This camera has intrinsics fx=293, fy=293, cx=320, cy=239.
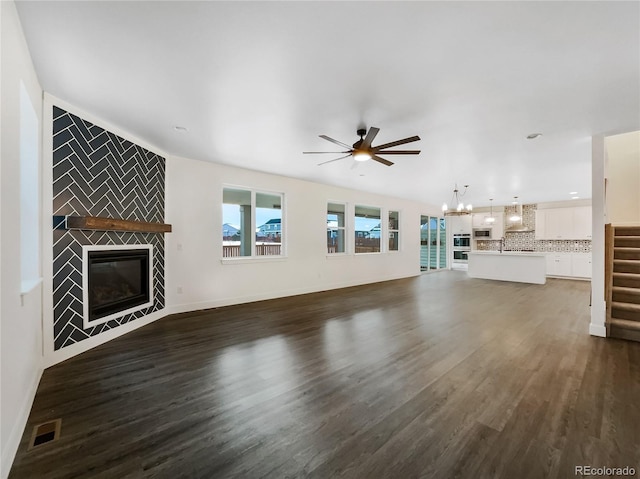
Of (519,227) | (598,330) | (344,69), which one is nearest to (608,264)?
(598,330)

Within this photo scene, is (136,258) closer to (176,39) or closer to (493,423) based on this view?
(176,39)

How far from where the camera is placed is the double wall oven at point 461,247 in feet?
37.0

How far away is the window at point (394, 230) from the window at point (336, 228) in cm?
210

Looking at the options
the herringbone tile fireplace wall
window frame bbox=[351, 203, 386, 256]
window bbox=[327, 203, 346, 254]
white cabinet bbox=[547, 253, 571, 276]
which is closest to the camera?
the herringbone tile fireplace wall

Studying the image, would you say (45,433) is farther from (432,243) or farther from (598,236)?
(432,243)

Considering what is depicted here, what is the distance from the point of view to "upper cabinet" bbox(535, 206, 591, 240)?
343 inches

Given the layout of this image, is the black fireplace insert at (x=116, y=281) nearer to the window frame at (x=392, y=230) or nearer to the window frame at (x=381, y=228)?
the window frame at (x=381, y=228)

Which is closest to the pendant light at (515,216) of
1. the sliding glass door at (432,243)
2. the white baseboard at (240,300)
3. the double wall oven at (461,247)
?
the double wall oven at (461,247)

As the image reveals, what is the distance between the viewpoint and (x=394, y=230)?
30.2 feet

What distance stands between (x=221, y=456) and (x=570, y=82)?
3.81m

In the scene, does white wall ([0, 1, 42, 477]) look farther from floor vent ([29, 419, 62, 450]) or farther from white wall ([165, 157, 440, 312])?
white wall ([165, 157, 440, 312])

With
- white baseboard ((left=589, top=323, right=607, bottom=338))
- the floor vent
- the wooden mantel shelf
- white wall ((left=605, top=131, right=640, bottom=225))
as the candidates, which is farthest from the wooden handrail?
the wooden mantel shelf

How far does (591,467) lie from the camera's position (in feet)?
5.22

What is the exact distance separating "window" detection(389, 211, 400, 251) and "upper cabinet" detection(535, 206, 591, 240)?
184 inches
